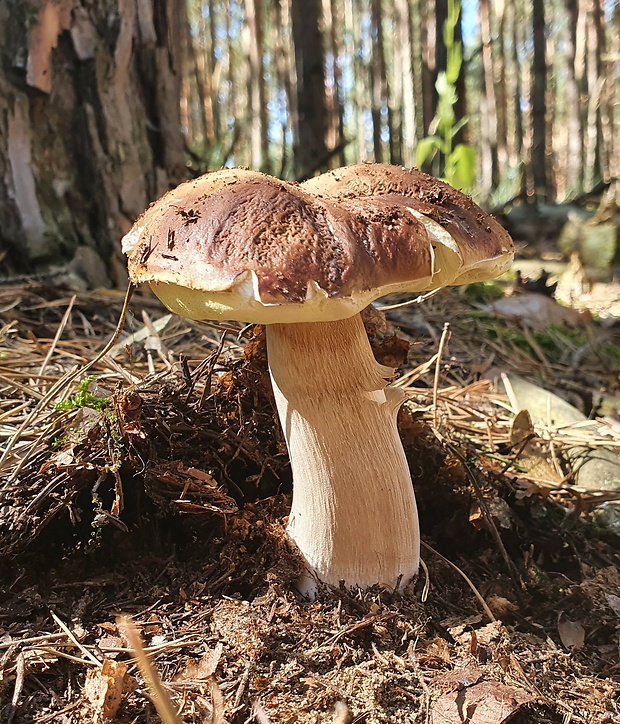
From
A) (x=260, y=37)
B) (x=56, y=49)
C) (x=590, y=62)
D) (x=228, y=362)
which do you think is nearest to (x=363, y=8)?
Result: (x=590, y=62)

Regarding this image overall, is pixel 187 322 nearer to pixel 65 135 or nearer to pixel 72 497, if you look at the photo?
pixel 65 135

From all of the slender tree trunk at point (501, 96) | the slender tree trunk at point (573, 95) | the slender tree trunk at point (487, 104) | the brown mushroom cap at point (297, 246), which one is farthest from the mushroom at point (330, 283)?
the slender tree trunk at point (501, 96)

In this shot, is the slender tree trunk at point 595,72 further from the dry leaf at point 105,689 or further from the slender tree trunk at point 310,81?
the dry leaf at point 105,689

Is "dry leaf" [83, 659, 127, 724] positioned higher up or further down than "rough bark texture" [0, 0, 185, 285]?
further down

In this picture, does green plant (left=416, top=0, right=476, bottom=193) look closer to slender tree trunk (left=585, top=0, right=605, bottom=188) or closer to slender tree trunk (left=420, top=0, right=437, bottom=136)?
slender tree trunk (left=420, top=0, right=437, bottom=136)

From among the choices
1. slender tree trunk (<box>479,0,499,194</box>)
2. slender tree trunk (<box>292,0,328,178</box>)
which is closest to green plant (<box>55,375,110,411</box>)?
slender tree trunk (<box>292,0,328,178</box>)
